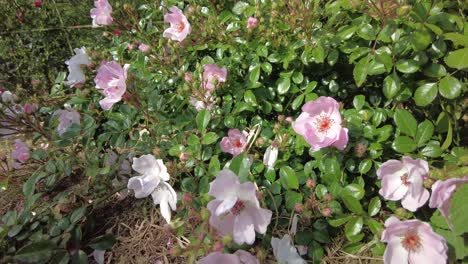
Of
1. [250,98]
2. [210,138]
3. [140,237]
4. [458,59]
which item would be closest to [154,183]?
[210,138]

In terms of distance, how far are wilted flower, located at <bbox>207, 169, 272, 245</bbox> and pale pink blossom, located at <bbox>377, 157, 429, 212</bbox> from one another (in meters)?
0.40

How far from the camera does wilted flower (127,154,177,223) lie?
4.24 ft

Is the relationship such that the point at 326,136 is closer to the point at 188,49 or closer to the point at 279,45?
the point at 279,45

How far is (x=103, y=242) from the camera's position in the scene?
4.67 feet

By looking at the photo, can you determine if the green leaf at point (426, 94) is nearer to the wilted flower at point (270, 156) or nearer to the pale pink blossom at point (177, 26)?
the wilted flower at point (270, 156)

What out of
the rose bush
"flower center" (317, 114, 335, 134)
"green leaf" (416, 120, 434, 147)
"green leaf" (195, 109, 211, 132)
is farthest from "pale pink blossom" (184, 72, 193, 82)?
"green leaf" (416, 120, 434, 147)

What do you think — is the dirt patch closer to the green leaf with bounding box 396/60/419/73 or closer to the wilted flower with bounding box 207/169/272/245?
the wilted flower with bounding box 207/169/272/245

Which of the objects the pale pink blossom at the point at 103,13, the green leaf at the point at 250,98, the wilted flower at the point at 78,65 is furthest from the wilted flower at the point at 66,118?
the green leaf at the point at 250,98

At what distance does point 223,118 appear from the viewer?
4.97 ft

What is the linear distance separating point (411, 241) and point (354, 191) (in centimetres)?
23

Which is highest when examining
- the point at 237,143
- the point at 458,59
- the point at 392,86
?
the point at 458,59

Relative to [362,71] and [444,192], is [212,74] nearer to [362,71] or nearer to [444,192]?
[362,71]

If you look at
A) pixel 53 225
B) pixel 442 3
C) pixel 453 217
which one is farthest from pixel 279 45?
pixel 53 225

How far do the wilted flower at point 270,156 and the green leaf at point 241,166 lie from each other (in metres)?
0.15
